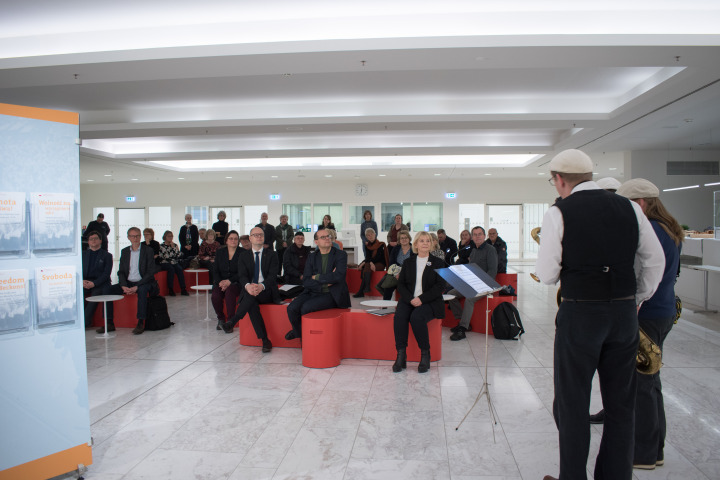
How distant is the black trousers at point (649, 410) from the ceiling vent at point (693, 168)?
11.4 m

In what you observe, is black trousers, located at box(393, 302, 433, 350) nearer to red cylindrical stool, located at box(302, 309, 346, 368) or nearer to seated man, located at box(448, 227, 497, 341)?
red cylindrical stool, located at box(302, 309, 346, 368)

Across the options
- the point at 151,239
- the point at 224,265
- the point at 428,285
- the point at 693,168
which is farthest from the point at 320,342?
the point at 693,168

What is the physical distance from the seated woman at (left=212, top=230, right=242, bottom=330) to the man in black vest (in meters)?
5.71

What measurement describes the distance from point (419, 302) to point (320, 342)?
1161mm

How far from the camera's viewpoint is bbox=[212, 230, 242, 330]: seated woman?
7258 mm

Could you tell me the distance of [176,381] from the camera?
4.75 metres

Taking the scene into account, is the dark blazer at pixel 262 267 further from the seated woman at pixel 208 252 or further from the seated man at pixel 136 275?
the seated woman at pixel 208 252

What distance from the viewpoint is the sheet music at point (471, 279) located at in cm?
358

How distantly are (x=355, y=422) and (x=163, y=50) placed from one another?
4.30 meters

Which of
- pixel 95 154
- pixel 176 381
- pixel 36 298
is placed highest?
pixel 95 154

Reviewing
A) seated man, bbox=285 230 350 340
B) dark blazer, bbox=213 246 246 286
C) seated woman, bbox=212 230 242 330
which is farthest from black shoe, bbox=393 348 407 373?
dark blazer, bbox=213 246 246 286

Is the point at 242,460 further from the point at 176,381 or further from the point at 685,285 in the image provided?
the point at 685,285

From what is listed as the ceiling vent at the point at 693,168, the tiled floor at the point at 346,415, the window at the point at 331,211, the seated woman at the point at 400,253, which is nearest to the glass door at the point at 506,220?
the window at the point at 331,211

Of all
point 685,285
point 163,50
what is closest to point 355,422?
point 163,50
